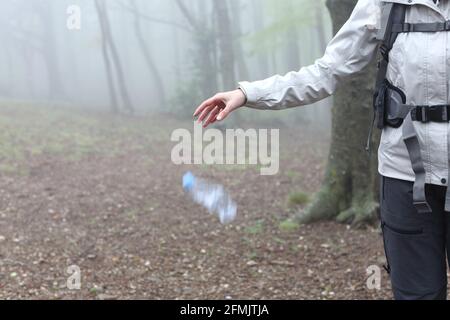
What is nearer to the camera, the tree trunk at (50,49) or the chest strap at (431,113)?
the chest strap at (431,113)

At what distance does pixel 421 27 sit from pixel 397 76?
0.23 metres

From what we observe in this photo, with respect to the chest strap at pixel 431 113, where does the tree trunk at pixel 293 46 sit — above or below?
above

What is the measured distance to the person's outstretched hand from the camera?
8.07ft

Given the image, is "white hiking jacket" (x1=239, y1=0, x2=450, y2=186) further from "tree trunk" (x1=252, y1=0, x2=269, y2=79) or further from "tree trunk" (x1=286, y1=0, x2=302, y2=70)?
"tree trunk" (x1=252, y1=0, x2=269, y2=79)

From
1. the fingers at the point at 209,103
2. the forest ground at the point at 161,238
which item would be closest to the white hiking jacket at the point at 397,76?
the fingers at the point at 209,103

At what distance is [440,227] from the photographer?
2385 millimetres

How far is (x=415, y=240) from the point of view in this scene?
241 centimetres

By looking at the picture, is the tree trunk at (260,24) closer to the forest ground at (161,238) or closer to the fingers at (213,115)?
the forest ground at (161,238)

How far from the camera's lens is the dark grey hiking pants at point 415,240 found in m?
2.37

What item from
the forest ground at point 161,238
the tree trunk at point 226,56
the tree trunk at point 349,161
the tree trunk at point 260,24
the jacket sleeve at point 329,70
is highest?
the tree trunk at point 260,24

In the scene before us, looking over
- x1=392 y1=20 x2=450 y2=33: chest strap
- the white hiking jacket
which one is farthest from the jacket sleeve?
x1=392 y1=20 x2=450 y2=33: chest strap
